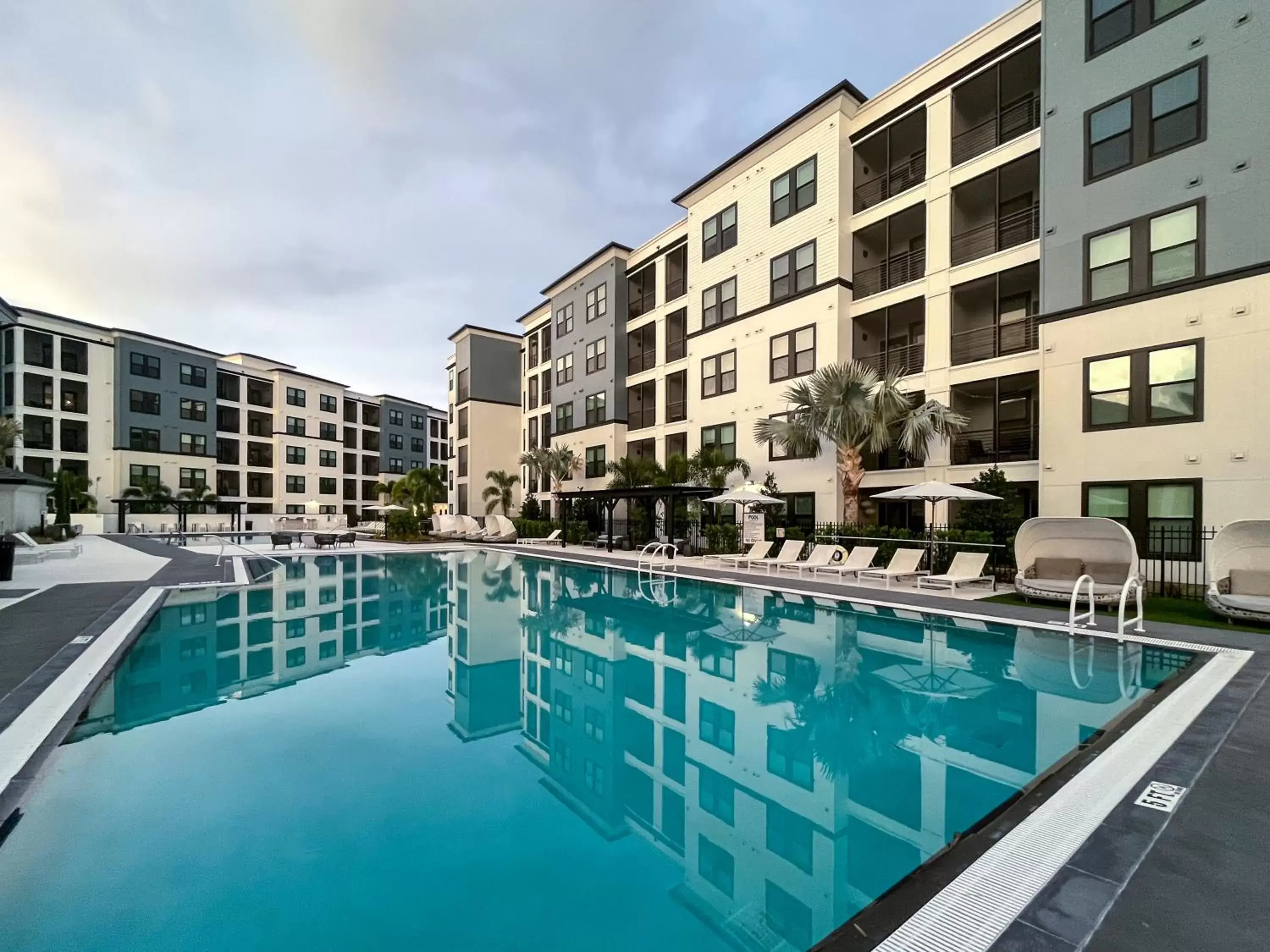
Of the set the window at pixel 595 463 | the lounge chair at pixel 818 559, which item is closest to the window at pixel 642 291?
the window at pixel 595 463

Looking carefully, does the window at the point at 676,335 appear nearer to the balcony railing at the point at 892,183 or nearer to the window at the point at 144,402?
the balcony railing at the point at 892,183

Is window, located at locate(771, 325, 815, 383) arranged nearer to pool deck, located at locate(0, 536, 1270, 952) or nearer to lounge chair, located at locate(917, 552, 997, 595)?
lounge chair, located at locate(917, 552, 997, 595)

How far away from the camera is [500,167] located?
1001 inches

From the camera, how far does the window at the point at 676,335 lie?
95.5ft

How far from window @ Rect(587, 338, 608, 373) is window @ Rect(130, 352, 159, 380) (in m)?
36.6

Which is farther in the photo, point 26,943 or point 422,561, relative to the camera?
point 422,561

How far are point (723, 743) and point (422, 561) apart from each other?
799 inches

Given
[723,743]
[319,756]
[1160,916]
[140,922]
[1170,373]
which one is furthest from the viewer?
[1170,373]

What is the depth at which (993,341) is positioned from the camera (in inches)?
710

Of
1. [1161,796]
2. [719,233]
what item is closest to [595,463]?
[719,233]

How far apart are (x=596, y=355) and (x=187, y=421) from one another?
37.3m

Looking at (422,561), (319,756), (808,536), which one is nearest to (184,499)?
(422,561)

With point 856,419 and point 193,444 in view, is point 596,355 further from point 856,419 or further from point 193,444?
point 193,444

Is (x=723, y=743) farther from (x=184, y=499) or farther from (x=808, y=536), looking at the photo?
(x=184, y=499)
